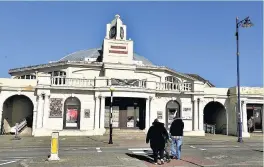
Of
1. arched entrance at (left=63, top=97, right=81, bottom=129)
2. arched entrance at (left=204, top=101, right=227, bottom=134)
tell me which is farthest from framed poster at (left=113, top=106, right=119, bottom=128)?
arched entrance at (left=204, top=101, right=227, bottom=134)

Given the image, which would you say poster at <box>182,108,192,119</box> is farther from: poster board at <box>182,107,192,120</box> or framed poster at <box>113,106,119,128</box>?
framed poster at <box>113,106,119,128</box>

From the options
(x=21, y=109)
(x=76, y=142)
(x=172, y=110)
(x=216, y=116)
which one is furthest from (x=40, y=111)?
(x=216, y=116)

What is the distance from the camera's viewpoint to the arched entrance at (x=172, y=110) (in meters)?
27.5

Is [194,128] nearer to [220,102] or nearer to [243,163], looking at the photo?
[220,102]

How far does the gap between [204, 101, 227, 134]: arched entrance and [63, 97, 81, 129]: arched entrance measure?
15.1m

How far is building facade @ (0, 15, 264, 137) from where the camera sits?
2538 cm

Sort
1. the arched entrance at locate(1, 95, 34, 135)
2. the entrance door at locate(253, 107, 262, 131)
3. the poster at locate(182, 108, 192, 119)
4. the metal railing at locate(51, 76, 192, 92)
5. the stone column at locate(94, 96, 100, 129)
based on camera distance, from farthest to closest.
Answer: the entrance door at locate(253, 107, 262, 131), the poster at locate(182, 108, 192, 119), the arched entrance at locate(1, 95, 34, 135), the metal railing at locate(51, 76, 192, 92), the stone column at locate(94, 96, 100, 129)

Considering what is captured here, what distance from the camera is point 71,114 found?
25.7 meters

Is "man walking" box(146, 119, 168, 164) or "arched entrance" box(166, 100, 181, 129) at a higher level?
"arched entrance" box(166, 100, 181, 129)

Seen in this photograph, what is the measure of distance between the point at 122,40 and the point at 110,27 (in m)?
3.77

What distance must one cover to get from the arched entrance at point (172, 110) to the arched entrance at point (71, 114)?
878 centimetres

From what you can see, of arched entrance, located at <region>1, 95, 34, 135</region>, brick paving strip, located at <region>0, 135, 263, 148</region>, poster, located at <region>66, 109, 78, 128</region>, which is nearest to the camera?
brick paving strip, located at <region>0, 135, 263, 148</region>

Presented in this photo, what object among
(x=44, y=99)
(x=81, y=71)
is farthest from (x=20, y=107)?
(x=81, y=71)

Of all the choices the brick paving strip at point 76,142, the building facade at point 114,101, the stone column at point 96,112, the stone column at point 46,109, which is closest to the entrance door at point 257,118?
the building facade at point 114,101
